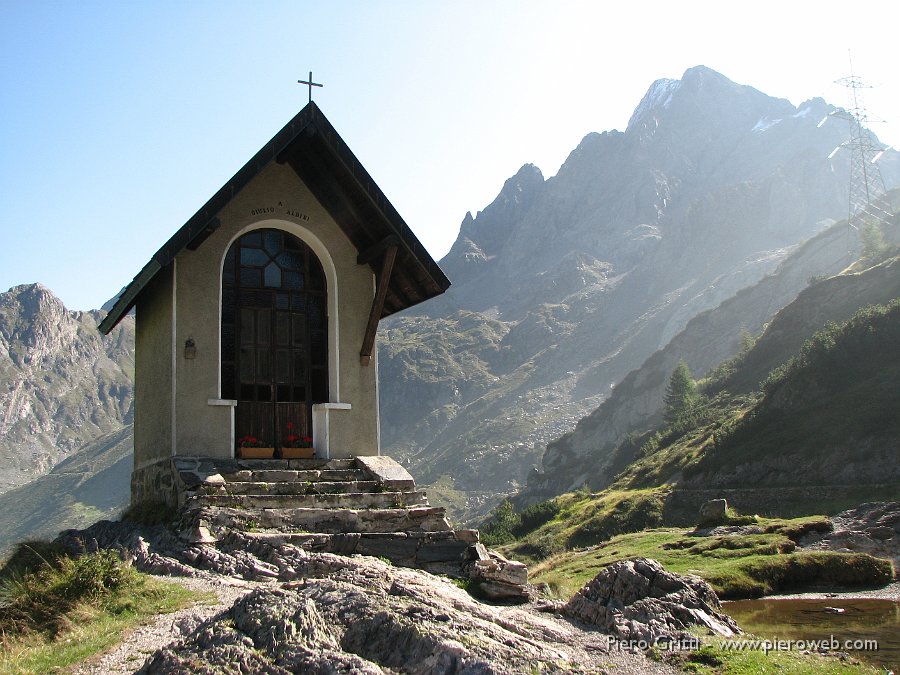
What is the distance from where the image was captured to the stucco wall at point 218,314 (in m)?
16.0

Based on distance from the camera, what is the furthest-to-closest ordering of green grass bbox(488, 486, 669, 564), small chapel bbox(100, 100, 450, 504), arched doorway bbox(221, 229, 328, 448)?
green grass bbox(488, 486, 669, 564) < arched doorway bbox(221, 229, 328, 448) < small chapel bbox(100, 100, 450, 504)

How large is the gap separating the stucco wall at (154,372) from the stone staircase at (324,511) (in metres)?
1.61

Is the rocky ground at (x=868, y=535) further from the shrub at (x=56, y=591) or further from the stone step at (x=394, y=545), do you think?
the shrub at (x=56, y=591)

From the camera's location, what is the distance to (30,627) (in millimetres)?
8875

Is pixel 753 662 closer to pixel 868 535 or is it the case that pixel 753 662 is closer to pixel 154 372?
pixel 154 372

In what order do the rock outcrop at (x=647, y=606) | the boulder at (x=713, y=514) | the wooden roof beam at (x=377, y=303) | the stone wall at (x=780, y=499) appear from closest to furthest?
the rock outcrop at (x=647, y=606), the wooden roof beam at (x=377, y=303), the boulder at (x=713, y=514), the stone wall at (x=780, y=499)

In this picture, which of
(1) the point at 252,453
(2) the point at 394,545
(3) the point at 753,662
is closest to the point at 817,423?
(1) the point at 252,453

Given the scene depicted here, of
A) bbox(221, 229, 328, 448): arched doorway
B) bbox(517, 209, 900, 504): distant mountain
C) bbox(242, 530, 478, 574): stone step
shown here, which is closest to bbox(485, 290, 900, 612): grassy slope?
bbox(242, 530, 478, 574): stone step

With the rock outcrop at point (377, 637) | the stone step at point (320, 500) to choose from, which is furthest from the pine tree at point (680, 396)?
the rock outcrop at point (377, 637)

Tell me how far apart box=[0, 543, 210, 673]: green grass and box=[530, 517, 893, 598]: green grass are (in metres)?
5.96

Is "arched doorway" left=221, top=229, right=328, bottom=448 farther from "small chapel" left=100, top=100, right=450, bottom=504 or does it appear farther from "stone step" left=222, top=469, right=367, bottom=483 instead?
"stone step" left=222, top=469, right=367, bottom=483

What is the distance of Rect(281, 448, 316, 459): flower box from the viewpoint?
1673 centimetres

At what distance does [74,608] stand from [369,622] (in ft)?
11.9

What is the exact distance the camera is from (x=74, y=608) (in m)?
9.20
